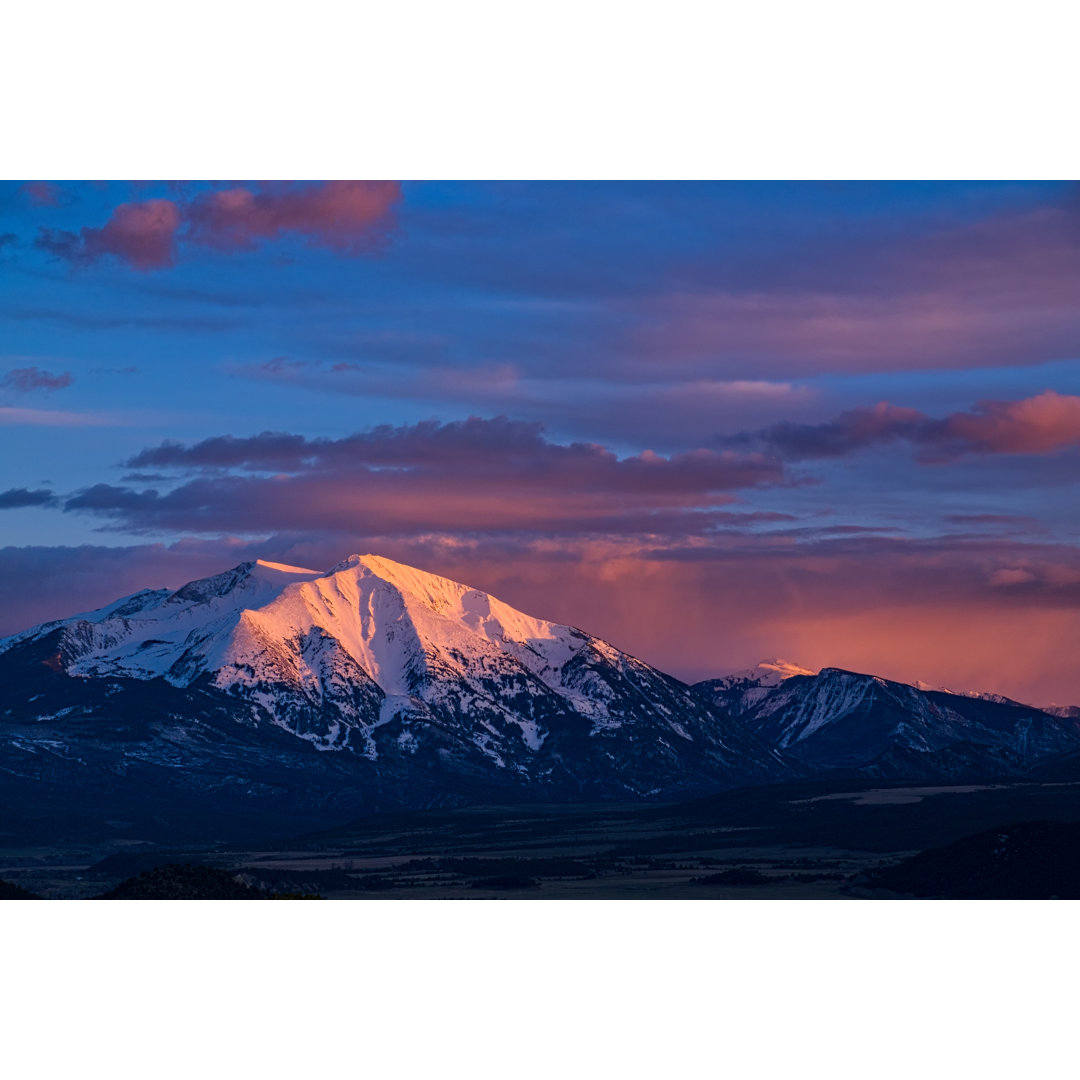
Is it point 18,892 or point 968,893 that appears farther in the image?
point 968,893

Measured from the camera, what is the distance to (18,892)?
14412cm

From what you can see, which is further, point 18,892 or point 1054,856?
point 1054,856

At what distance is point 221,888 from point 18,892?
17.7m

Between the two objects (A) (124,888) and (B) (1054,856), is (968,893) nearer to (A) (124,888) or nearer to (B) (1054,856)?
(B) (1054,856)

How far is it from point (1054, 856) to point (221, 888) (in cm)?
9850

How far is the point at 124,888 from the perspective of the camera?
147500 mm

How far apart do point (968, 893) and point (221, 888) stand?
8803 cm

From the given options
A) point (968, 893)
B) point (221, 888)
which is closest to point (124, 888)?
point (221, 888)

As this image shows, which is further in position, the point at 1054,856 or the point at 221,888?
the point at 1054,856

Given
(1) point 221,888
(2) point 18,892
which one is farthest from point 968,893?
(2) point 18,892

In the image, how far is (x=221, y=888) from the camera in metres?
151

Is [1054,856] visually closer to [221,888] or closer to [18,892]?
[221,888]

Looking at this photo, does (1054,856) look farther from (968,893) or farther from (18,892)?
(18,892)

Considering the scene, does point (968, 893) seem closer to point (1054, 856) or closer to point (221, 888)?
point (1054, 856)
